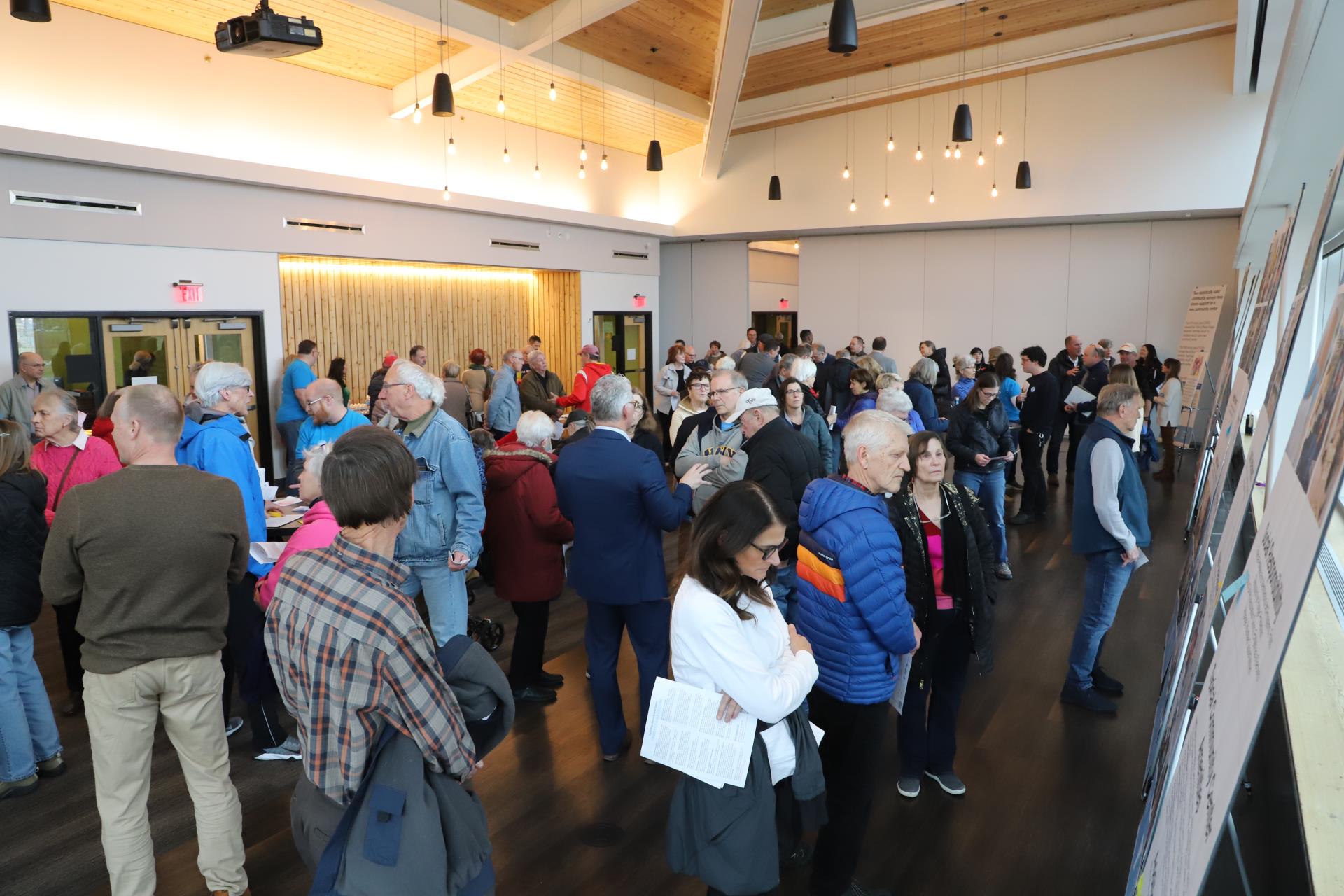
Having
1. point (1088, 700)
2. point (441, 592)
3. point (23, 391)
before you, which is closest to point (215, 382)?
point (441, 592)

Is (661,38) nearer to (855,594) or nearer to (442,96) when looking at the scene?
(442,96)

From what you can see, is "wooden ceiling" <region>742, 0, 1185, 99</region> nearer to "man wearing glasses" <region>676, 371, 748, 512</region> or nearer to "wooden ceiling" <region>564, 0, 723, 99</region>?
"wooden ceiling" <region>564, 0, 723, 99</region>

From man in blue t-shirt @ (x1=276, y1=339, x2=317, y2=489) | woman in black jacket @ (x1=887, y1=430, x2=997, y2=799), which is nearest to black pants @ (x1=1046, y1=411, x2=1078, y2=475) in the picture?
woman in black jacket @ (x1=887, y1=430, x2=997, y2=799)

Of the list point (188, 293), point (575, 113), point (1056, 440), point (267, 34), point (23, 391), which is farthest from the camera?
point (575, 113)

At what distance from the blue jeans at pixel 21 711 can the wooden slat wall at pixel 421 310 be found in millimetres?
7690

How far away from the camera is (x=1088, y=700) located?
13.8ft

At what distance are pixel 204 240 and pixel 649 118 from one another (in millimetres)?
7953

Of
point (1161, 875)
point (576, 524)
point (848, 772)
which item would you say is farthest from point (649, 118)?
point (1161, 875)

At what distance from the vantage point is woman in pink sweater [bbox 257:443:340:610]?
124 inches

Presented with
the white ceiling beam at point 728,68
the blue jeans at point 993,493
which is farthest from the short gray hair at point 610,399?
the white ceiling beam at point 728,68

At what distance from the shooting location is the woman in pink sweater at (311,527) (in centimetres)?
315

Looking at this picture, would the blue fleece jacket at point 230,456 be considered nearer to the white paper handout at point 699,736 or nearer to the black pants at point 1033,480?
the white paper handout at point 699,736

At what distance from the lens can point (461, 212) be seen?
12.6 m

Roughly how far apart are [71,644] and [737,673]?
4.07 meters
